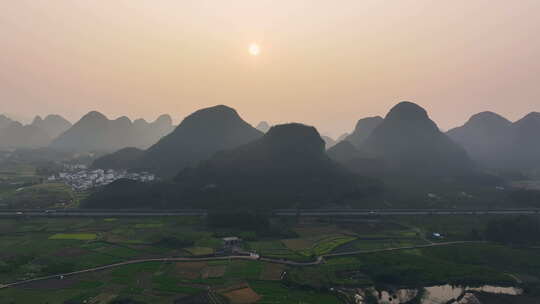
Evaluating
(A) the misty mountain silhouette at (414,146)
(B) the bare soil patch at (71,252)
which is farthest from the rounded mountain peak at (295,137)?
(B) the bare soil patch at (71,252)

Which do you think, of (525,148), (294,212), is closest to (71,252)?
(294,212)

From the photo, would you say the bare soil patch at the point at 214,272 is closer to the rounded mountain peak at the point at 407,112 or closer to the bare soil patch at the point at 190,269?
the bare soil patch at the point at 190,269

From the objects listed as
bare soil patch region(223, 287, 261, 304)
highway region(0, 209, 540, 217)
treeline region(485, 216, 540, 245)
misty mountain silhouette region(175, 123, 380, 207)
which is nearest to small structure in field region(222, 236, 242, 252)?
bare soil patch region(223, 287, 261, 304)

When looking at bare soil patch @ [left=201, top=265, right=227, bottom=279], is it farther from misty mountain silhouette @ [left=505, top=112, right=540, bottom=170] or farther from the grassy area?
misty mountain silhouette @ [left=505, top=112, right=540, bottom=170]

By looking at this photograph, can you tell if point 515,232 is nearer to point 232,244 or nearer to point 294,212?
point 294,212

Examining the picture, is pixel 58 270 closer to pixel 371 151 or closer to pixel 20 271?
pixel 20 271

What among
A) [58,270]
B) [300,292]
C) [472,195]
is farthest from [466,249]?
[58,270]
